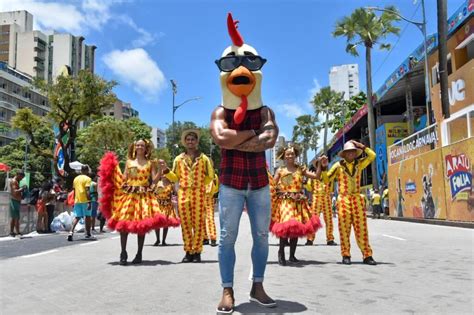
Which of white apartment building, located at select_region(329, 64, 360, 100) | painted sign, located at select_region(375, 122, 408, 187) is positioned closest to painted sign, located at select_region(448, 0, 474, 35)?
painted sign, located at select_region(375, 122, 408, 187)

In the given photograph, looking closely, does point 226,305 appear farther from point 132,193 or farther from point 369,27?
point 369,27

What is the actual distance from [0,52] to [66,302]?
344 ft

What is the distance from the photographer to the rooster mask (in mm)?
4176

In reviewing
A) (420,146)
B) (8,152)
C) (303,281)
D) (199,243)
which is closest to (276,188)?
(199,243)

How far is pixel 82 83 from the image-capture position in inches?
1141

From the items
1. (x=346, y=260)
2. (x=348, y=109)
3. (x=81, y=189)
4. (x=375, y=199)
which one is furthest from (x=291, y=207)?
(x=348, y=109)

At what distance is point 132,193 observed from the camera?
281 inches

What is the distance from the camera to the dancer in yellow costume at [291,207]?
6.62 m

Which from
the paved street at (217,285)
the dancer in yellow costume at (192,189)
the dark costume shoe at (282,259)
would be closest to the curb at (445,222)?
the paved street at (217,285)

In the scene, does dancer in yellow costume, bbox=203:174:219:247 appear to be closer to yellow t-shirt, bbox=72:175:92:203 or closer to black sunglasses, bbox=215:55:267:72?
yellow t-shirt, bbox=72:175:92:203

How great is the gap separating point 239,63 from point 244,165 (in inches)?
35.5

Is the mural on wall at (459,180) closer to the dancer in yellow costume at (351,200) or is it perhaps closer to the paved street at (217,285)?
the paved street at (217,285)

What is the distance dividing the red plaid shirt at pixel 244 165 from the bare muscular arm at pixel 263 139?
111 millimetres

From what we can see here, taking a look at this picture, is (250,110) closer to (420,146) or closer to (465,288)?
(465,288)
